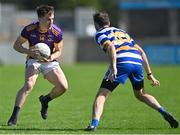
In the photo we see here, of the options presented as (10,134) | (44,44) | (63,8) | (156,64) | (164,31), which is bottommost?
(10,134)

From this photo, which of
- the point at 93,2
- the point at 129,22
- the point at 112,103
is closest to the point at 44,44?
the point at 112,103

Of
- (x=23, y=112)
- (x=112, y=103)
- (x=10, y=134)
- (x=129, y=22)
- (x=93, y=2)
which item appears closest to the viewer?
(x=10, y=134)

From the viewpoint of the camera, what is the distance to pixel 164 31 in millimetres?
64562

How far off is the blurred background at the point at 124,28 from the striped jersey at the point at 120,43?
33.5 meters

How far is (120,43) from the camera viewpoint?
1173 cm

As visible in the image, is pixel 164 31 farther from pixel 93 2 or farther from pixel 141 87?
pixel 141 87

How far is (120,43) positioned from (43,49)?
1454mm

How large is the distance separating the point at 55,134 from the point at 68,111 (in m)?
4.18

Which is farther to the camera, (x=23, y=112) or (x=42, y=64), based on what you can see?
(x=23, y=112)

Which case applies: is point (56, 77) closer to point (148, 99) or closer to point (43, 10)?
point (43, 10)

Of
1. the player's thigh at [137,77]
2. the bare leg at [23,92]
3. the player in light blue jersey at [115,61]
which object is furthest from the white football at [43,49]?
the player's thigh at [137,77]

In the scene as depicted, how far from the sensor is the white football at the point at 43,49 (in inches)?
489

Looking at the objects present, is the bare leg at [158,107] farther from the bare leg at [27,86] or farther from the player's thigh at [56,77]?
the bare leg at [27,86]

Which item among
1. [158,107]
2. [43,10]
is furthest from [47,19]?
[158,107]
